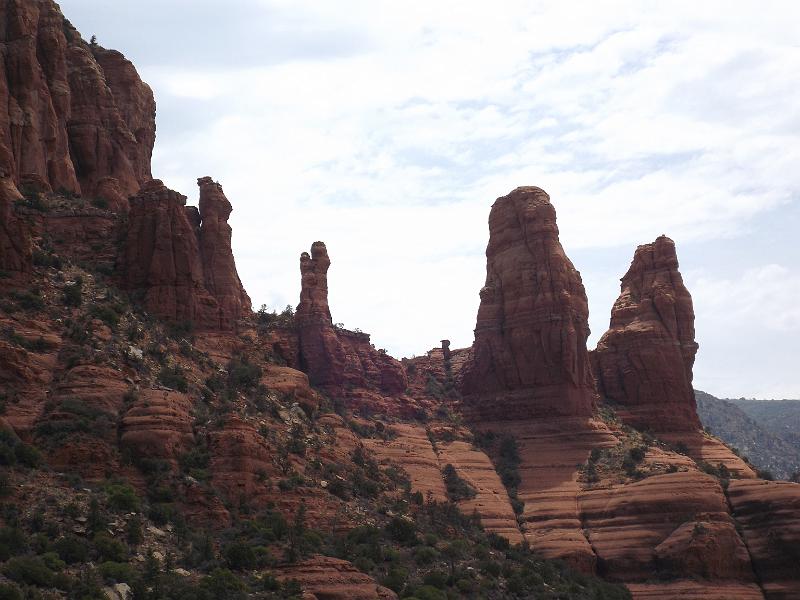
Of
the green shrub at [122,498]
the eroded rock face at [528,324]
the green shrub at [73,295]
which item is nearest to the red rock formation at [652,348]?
the eroded rock face at [528,324]

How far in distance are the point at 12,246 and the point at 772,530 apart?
179 feet

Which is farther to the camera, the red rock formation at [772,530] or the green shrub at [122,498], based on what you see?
the red rock formation at [772,530]

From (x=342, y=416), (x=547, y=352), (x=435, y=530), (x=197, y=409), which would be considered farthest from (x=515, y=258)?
(x=197, y=409)

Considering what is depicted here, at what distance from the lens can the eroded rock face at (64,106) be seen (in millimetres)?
76688

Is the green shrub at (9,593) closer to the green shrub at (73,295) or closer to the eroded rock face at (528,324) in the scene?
the green shrub at (73,295)

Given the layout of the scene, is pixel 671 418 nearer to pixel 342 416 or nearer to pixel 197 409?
pixel 342 416

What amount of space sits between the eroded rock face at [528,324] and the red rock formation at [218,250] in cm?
2576

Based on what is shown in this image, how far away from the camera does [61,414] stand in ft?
176

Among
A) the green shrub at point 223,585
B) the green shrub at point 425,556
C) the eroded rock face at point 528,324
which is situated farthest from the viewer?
the eroded rock face at point 528,324

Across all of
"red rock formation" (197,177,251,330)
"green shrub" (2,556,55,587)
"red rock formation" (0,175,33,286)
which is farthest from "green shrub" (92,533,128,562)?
A: "red rock formation" (197,177,251,330)

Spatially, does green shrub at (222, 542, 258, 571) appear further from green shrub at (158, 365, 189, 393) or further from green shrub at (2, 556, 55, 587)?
green shrub at (158, 365, 189, 393)

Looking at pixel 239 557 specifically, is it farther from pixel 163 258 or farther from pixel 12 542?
pixel 163 258

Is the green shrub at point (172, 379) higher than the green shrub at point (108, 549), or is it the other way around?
the green shrub at point (172, 379)

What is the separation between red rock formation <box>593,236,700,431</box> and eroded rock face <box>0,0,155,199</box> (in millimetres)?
47283
